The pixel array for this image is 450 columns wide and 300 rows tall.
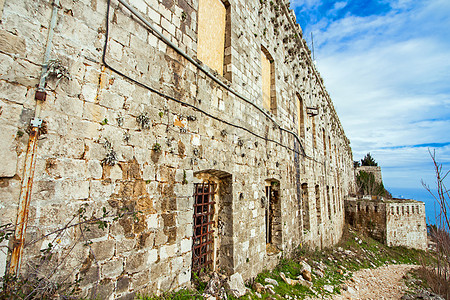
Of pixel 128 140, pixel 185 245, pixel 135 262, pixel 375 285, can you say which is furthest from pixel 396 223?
pixel 128 140

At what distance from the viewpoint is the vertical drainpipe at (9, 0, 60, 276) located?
1.87 m

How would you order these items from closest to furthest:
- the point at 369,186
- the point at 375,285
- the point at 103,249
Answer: the point at 103,249 → the point at 375,285 → the point at 369,186

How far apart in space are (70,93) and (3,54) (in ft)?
1.76

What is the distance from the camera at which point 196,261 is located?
13.2 feet

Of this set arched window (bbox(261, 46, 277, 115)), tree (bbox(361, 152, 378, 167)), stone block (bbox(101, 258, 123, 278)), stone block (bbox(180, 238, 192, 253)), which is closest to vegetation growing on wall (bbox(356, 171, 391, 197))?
tree (bbox(361, 152, 378, 167))

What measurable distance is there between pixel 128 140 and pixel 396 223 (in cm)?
1967

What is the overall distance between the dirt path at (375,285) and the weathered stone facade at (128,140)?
118 inches

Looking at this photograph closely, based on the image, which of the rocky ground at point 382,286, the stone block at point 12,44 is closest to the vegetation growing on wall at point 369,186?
the rocky ground at point 382,286

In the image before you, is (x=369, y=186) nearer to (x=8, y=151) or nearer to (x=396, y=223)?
(x=396, y=223)

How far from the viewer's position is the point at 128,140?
2.73 metres

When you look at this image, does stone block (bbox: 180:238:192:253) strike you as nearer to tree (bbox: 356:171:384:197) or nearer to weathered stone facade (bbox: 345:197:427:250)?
weathered stone facade (bbox: 345:197:427:250)

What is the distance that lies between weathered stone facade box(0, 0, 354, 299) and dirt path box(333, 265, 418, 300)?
2.99 metres

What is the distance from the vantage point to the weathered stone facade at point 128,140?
2016mm

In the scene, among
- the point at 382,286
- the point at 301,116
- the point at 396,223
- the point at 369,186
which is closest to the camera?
the point at 382,286
